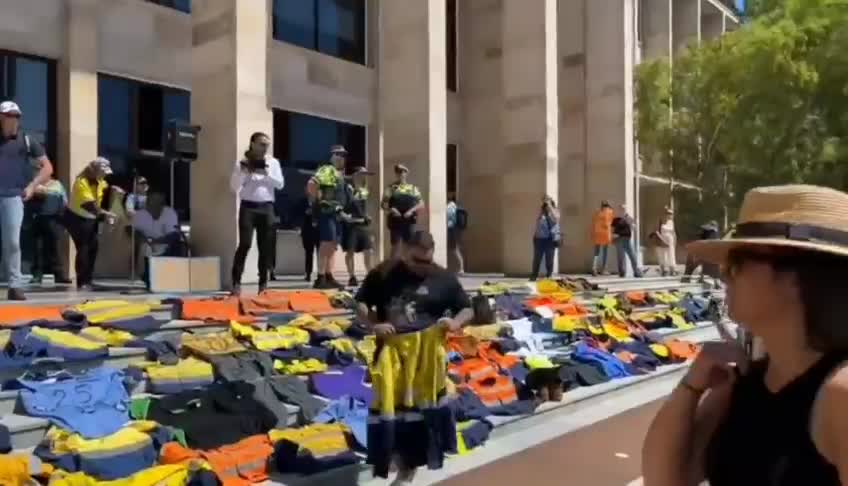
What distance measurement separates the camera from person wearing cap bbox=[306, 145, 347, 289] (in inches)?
451

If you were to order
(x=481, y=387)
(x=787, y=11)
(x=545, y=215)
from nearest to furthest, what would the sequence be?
(x=481, y=387), (x=545, y=215), (x=787, y=11)

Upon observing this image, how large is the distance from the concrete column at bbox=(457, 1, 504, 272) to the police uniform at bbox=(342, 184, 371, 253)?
10366 mm

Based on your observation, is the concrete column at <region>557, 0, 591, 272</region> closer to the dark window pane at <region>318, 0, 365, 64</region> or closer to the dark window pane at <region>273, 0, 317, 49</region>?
the dark window pane at <region>318, 0, 365, 64</region>

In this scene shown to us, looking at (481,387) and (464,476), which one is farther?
(481,387)

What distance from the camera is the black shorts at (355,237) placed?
12102 mm

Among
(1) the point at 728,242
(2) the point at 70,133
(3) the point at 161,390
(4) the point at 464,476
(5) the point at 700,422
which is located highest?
(2) the point at 70,133

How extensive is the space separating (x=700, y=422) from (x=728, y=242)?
362 mm

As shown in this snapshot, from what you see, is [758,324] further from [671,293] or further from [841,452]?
[671,293]

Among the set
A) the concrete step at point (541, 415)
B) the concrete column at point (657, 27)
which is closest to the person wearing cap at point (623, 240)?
the concrete step at point (541, 415)

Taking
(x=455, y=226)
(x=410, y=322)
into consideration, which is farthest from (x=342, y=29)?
(x=410, y=322)

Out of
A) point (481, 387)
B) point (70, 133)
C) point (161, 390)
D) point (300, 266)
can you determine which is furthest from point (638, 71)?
point (161, 390)

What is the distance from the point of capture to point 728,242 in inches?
68.2

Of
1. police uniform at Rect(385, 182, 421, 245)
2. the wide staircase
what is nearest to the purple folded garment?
the wide staircase

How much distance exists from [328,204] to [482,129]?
38.3 feet
